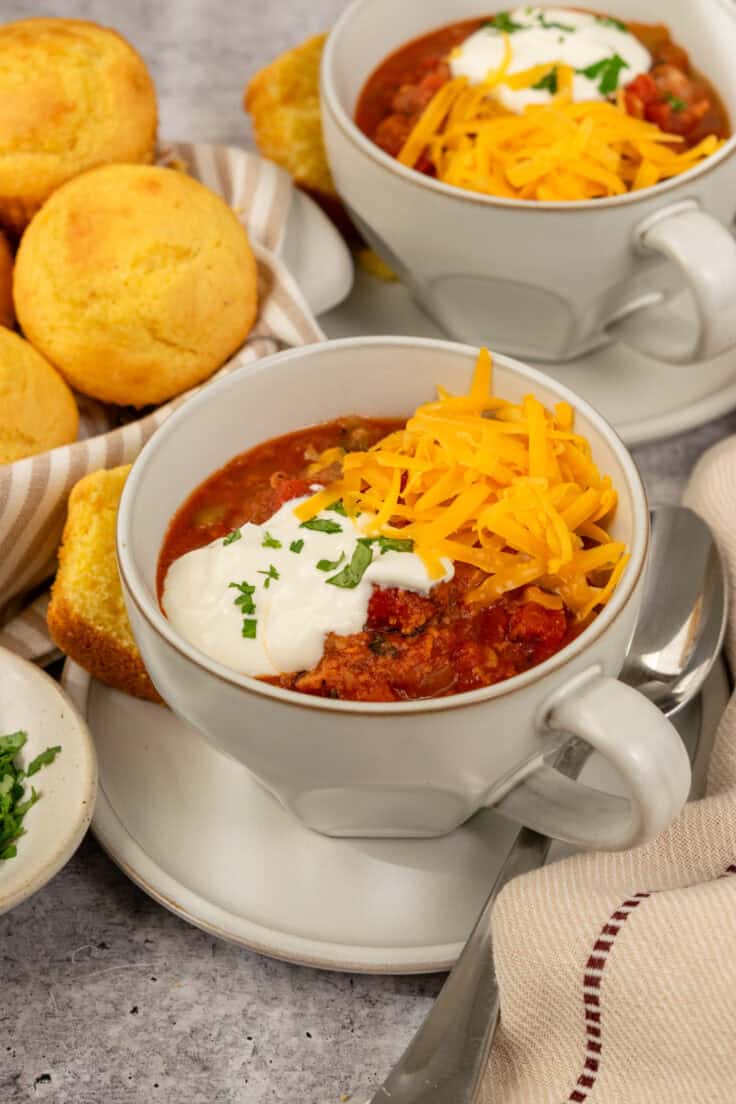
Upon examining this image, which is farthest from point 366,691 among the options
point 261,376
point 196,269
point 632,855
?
point 196,269

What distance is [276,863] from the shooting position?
1.71m

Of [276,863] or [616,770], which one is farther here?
[276,863]

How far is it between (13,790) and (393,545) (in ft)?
1.78

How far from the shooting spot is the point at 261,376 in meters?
1.87

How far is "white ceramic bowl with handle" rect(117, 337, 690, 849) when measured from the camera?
4.69 ft

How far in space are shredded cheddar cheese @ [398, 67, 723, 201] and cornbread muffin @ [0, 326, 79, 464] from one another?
724mm

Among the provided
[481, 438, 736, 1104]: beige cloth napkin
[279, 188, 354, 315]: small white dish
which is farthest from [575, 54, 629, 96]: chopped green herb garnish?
[481, 438, 736, 1104]: beige cloth napkin

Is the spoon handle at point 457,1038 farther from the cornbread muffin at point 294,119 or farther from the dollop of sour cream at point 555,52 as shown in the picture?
the cornbread muffin at point 294,119

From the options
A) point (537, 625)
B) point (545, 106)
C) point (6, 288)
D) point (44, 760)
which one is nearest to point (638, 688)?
point (537, 625)

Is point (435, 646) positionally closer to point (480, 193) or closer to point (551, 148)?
point (480, 193)

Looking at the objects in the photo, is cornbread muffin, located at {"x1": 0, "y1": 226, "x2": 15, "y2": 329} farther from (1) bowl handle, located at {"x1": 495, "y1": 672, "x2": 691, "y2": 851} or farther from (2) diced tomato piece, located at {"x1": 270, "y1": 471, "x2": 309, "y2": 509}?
(1) bowl handle, located at {"x1": 495, "y1": 672, "x2": 691, "y2": 851}

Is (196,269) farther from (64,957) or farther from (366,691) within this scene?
(64,957)

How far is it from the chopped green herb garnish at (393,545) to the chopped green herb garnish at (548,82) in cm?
108

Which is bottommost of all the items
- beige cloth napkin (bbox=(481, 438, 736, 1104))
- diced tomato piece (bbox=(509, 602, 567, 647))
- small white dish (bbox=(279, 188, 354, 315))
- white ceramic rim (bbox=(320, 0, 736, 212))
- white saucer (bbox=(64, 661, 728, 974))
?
white saucer (bbox=(64, 661, 728, 974))
